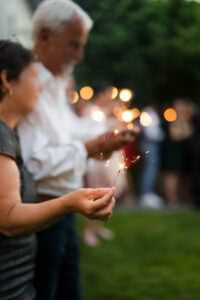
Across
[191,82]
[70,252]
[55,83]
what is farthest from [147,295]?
[191,82]

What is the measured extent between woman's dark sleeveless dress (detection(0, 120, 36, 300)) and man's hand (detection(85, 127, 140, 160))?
48cm

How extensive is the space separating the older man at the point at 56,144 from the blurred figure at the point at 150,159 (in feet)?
19.4

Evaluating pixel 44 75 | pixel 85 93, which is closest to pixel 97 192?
pixel 44 75

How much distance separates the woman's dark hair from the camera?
1813mm

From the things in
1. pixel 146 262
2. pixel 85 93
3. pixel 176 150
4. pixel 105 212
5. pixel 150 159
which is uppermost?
pixel 85 93

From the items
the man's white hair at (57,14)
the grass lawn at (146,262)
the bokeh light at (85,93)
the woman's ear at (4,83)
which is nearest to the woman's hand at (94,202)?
the woman's ear at (4,83)

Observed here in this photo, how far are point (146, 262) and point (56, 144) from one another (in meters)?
3.10

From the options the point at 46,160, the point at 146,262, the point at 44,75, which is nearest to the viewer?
the point at 46,160

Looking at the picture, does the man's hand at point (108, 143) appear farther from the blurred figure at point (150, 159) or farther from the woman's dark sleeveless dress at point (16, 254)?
the blurred figure at point (150, 159)

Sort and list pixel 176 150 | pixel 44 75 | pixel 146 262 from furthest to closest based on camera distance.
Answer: pixel 176 150, pixel 146 262, pixel 44 75

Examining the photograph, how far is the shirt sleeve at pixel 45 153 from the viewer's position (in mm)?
2105

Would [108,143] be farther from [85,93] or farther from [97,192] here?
[85,93]

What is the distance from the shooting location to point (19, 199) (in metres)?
1.56

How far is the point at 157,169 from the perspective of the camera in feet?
29.4
